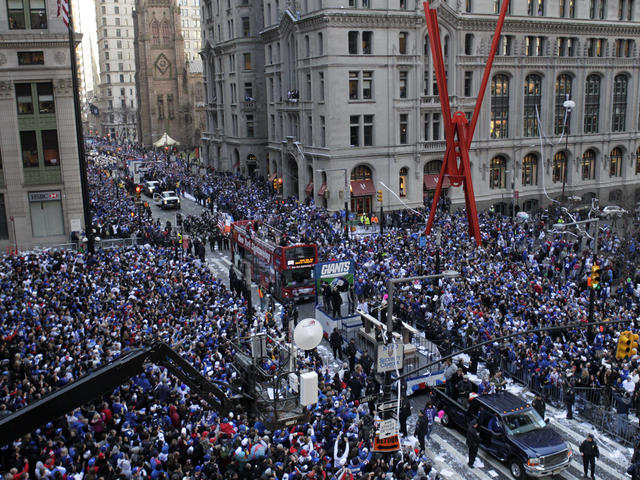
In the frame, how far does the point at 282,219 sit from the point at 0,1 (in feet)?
74.9

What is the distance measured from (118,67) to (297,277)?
432ft

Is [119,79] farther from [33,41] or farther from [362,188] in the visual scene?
[33,41]

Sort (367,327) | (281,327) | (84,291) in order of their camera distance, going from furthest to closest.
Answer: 1. (281,327)
2. (84,291)
3. (367,327)

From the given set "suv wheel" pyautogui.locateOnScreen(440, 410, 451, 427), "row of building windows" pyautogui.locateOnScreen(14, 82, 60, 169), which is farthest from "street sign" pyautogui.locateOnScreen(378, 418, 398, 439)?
"row of building windows" pyautogui.locateOnScreen(14, 82, 60, 169)

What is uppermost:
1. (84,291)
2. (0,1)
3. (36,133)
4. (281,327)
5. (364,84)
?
(0,1)

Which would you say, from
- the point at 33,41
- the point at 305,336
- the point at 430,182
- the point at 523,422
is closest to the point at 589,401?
the point at 523,422

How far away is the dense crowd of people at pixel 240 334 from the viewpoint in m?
15.2

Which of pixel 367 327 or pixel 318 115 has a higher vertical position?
pixel 318 115

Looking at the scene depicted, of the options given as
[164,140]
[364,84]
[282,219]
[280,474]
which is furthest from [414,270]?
[164,140]

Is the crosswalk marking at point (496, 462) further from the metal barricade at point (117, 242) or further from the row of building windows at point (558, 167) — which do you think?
the row of building windows at point (558, 167)

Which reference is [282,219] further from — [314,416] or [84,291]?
[314,416]

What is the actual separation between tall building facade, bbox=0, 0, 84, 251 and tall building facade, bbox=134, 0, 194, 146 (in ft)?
250

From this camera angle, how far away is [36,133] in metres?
39.6

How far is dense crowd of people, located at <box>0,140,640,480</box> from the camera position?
15250 millimetres
